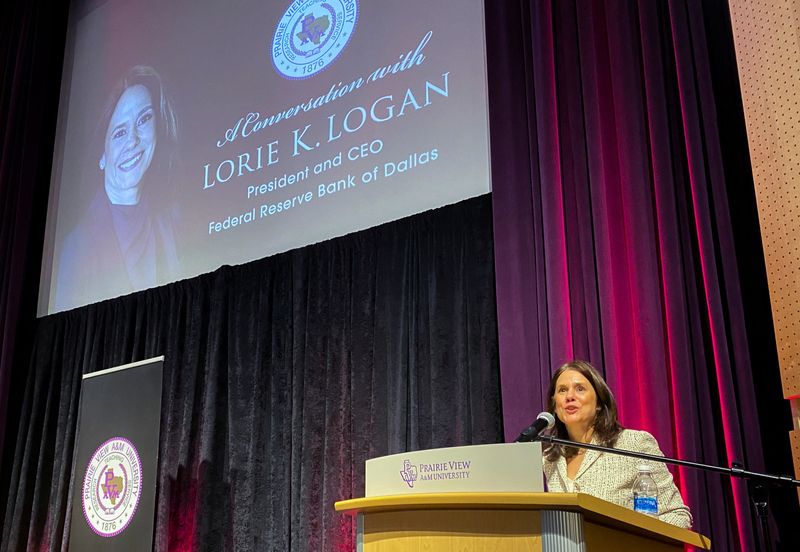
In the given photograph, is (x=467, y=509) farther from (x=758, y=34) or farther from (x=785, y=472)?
(x=758, y=34)

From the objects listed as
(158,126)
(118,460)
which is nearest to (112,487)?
(118,460)

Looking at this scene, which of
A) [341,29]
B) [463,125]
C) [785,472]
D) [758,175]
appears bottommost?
[785,472]

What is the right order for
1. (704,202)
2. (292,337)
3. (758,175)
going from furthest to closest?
(292,337)
(704,202)
(758,175)

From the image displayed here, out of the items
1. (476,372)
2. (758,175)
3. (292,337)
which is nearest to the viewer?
(758,175)

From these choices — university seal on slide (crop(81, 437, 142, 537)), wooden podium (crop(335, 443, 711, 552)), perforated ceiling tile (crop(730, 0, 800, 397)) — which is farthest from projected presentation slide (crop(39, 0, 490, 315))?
wooden podium (crop(335, 443, 711, 552))

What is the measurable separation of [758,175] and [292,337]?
2499 mm

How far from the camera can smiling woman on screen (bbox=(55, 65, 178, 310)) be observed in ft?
17.7

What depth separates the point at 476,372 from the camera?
3.75 metres

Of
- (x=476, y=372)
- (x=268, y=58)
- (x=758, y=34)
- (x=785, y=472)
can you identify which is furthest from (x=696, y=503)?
(x=268, y=58)

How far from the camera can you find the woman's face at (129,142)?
5628 millimetres

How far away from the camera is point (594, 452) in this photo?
8.25 feet

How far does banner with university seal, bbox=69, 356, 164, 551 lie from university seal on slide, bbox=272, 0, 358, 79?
188 centimetres

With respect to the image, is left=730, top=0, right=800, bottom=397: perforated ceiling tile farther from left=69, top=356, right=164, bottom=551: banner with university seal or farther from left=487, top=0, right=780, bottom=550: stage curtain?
left=69, top=356, right=164, bottom=551: banner with university seal

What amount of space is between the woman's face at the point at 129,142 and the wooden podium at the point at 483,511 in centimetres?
425
